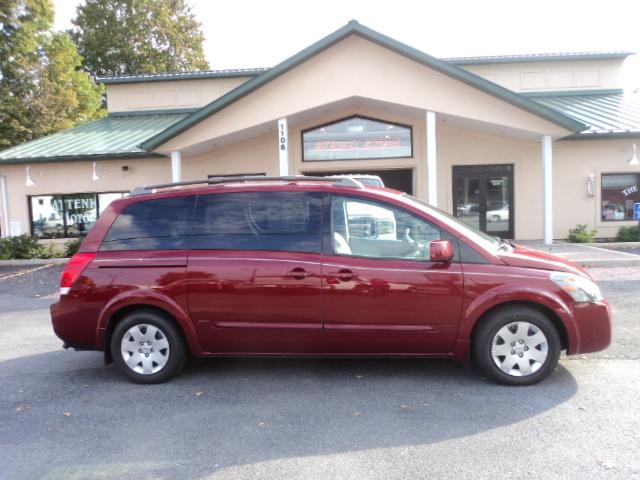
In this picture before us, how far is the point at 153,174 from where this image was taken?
55.0 ft

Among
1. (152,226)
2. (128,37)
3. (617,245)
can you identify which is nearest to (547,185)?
(617,245)

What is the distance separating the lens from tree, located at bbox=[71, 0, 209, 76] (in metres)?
40.0

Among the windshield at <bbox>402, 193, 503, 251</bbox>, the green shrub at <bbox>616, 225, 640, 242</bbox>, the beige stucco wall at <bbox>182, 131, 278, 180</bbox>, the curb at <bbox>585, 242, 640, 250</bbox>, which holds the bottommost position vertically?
the curb at <bbox>585, 242, 640, 250</bbox>

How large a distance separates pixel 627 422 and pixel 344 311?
2277mm

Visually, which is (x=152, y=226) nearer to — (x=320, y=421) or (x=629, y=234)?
(x=320, y=421)

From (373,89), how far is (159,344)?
1030 cm

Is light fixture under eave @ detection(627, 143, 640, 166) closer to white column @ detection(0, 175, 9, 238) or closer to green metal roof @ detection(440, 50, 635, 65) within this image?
green metal roof @ detection(440, 50, 635, 65)

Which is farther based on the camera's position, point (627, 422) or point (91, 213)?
point (91, 213)

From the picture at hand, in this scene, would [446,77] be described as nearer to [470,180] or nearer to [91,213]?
[470,180]

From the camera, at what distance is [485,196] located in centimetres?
1617

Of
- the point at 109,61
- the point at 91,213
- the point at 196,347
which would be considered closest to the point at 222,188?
the point at 196,347

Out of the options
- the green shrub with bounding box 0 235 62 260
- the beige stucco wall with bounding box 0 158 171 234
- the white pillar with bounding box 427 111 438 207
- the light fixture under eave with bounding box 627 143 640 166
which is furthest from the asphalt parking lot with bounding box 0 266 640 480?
the beige stucco wall with bounding box 0 158 171 234

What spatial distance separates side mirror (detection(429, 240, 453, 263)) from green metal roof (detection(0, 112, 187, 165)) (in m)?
12.7

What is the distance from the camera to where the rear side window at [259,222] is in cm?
466
